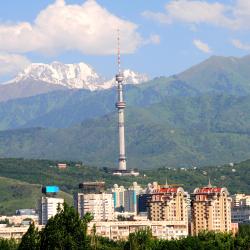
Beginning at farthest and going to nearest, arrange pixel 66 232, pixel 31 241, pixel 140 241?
pixel 140 241 → pixel 31 241 → pixel 66 232

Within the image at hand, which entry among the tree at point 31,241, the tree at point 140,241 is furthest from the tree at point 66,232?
the tree at point 140,241

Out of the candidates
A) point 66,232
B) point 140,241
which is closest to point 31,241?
point 66,232

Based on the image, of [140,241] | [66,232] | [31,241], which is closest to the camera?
[66,232]

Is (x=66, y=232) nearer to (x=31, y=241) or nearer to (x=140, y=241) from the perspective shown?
(x=31, y=241)

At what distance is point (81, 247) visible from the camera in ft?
335

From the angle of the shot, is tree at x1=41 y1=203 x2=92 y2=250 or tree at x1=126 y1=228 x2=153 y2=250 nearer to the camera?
Answer: tree at x1=41 y1=203 x2=92 y2=250

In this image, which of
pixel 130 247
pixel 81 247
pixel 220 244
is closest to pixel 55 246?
pixel 81 247

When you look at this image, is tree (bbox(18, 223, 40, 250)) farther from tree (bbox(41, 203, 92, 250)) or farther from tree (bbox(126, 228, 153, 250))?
tree (bbox(126, 228, 153, 250))

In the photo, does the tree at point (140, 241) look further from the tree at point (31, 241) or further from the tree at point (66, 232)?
the tree at point (66, 232)

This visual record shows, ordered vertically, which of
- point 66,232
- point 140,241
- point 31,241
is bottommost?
point 31,241

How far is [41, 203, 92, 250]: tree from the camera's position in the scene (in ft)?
330

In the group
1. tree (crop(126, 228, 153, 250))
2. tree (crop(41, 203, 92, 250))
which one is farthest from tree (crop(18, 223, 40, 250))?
tree (crop(126, 228, 153, 250))

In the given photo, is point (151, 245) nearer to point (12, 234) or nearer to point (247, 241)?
point (247, 241)

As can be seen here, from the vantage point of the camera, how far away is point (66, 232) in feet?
335
